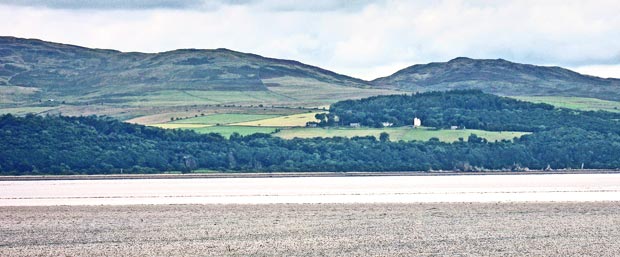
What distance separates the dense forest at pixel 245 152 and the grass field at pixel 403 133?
2412 mm

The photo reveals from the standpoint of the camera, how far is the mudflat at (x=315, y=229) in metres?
37.8

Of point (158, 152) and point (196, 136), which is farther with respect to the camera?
point (196, 136)

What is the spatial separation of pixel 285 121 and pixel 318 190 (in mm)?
43418

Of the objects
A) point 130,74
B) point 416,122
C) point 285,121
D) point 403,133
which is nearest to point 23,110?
point 285,121

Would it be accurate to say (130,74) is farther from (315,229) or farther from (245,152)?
(315,229)

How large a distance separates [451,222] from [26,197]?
20.2 meters

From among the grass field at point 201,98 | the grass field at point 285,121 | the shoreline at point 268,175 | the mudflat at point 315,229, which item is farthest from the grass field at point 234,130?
the mudflat at point 315,229

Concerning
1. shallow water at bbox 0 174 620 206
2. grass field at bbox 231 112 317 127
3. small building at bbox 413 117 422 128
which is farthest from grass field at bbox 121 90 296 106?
shallow water at bbox 0 174 620 206

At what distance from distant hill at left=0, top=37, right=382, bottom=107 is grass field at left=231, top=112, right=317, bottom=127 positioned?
4444 centimetres

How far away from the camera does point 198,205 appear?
51.8m

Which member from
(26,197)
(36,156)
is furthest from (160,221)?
(36,156)

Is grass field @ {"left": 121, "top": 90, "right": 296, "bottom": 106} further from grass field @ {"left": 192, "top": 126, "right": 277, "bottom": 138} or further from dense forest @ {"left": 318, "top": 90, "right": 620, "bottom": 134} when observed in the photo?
grass field @ {"left": 192, "top": 126, "right": 277, "bottom": 138}

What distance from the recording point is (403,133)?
94.7 m

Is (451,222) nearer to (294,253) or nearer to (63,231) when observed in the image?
(294,253)
